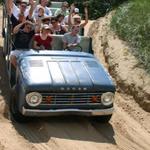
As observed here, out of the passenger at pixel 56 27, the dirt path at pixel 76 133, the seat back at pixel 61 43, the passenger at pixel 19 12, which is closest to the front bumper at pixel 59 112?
the dirt path at pixel 76 133

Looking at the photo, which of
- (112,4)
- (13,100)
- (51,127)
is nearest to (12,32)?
(13,100)

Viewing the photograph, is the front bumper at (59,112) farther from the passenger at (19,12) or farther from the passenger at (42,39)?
the passenger at (19,12)

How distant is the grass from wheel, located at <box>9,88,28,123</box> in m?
3.44

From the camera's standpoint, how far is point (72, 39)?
11477 millimetres

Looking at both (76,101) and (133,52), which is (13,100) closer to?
(76,101)

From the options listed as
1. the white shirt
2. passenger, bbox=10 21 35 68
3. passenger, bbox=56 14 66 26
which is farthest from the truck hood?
passenger, bbox=56 14 66 26

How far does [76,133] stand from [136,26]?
17.9 feet

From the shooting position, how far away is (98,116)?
33.2 feet

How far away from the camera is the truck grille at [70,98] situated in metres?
9.34

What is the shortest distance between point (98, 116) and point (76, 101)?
823 millimetres

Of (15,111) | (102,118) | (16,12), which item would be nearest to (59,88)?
(15,111)

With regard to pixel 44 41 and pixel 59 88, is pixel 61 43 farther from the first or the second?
pixel 59 88

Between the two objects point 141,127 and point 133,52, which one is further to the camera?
point 133,52

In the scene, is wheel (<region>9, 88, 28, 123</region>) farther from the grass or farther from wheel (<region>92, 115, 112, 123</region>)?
the grass
